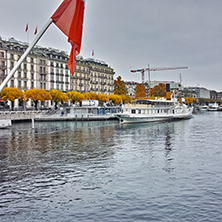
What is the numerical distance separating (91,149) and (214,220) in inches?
753

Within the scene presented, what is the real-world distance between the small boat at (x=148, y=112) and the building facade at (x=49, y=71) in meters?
23.8

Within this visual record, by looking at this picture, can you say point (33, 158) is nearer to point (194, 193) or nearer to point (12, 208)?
point (12, 208)

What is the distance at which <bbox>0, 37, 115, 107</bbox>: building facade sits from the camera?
95.9 metres

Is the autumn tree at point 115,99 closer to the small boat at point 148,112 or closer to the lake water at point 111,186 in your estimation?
the small boat at point 148,112

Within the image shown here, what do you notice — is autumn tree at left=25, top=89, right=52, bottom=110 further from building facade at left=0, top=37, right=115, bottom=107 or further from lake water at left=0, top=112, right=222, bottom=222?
lake water at left=0, top=112, right=222, bottom=222

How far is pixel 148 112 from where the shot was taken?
76875 mm

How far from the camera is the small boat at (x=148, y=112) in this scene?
2770 inches

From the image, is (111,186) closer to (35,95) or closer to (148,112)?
(148,112)

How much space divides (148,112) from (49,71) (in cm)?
5321

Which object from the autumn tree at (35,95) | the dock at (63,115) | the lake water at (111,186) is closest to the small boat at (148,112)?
the dock at (63,115)

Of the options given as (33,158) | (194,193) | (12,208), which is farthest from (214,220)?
(33,158)

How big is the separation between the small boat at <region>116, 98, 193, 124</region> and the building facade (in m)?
23.8

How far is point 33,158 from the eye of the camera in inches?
988

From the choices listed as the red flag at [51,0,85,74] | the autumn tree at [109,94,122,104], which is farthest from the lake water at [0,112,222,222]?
the autumn tree at [109,94,122,104]
